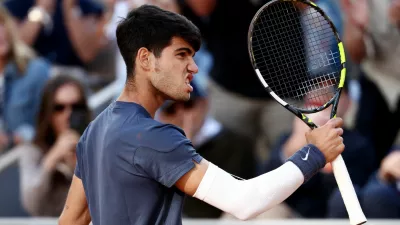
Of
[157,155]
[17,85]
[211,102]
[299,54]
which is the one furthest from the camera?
[17,85]

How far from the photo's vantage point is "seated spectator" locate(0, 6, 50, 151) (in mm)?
6359

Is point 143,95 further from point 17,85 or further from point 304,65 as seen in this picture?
point 17,85

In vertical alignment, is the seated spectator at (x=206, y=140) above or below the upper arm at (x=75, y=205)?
below

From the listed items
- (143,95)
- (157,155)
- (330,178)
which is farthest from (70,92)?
(157,155)

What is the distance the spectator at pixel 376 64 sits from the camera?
5449 millimetres

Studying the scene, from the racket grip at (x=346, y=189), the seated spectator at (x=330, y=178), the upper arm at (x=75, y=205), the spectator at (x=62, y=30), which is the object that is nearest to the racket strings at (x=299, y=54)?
the seated spectator at (x=330, y=178)

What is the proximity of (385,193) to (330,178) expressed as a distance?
38 centimetres

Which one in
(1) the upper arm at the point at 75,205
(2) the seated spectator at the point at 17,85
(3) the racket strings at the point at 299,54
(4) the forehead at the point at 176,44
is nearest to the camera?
(4) the forehead at the point at 176,44

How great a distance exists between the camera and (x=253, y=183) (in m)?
2.65

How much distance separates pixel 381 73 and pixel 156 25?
3.13m

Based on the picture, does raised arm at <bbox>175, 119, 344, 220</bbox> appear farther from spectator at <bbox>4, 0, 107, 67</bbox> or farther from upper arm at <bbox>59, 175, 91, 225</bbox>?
spectator at <bbox>4, 0, 107, 67</bbox>

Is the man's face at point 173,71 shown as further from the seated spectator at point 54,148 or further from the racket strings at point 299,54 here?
the seated spectator at point 54,148

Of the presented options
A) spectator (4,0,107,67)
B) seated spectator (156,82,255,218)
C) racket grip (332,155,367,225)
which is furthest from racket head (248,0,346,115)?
spectator (4,0,107,67)

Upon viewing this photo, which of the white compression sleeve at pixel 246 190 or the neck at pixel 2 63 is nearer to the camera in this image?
the white compression sleeve at pixel 246 190
